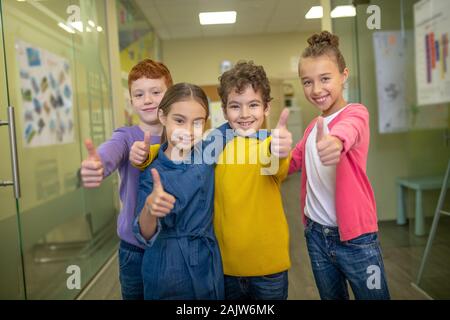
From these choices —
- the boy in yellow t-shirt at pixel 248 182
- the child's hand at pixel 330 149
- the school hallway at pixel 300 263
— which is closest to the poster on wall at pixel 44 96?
the school hallway at pixel 300 263

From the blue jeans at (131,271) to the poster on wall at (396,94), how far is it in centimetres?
81

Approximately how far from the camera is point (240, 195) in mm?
746

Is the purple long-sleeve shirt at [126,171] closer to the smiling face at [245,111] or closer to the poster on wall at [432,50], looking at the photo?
the smiling face at [245,111]

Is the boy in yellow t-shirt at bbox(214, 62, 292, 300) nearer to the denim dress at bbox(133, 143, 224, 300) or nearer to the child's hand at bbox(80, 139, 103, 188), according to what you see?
the denim dress at bbox(133, 143, 224, 300)

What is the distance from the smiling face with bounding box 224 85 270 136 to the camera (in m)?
0.73

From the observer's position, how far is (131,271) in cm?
85

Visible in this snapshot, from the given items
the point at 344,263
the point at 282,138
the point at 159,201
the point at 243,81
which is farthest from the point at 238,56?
the point at 344,263

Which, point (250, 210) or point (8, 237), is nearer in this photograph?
point (250, 210)

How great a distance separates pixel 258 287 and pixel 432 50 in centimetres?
145

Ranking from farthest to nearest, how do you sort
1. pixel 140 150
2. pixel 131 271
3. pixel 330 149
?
1. pixel 131 271
2. pixel 140 150
3. pixel 330 149

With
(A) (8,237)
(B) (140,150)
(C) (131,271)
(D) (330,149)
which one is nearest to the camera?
(D) (330,149)

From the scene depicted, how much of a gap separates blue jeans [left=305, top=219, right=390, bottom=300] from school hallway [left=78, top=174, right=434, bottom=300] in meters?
0.03

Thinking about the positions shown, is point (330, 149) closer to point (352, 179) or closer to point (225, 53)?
point (352, 179)
